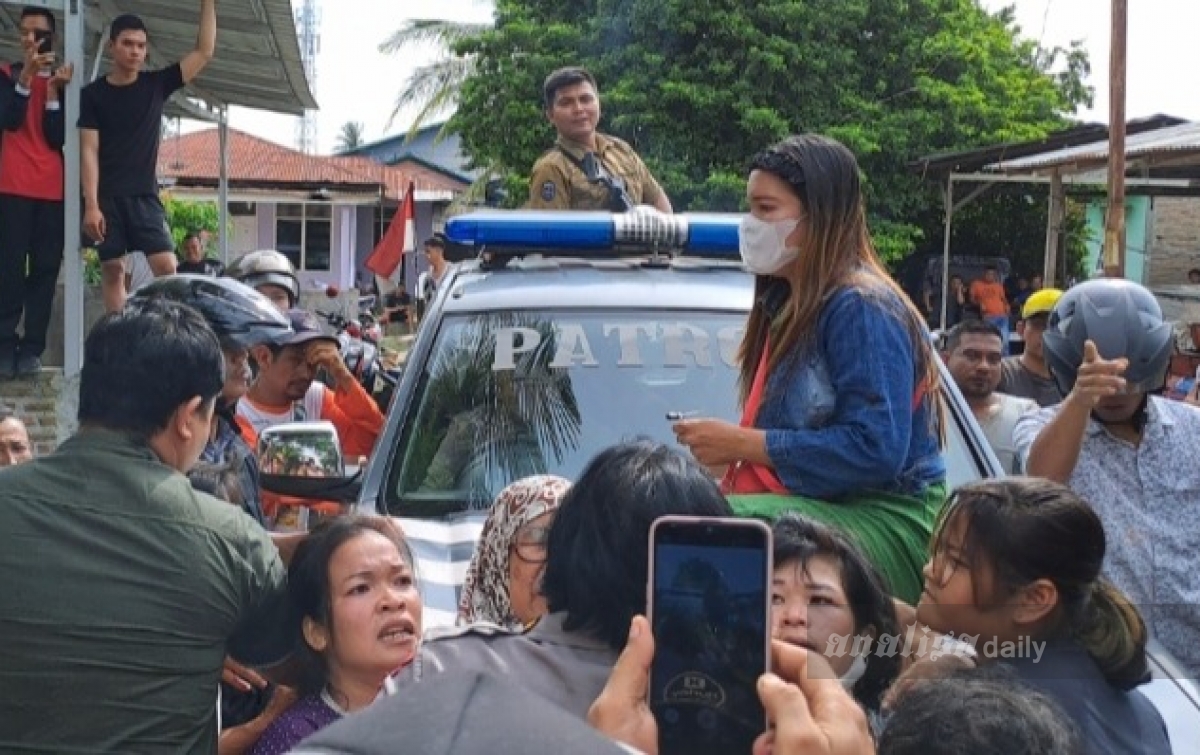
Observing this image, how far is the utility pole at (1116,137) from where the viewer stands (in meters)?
13.5

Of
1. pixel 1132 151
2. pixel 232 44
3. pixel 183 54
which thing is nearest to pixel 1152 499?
pixel 232 44

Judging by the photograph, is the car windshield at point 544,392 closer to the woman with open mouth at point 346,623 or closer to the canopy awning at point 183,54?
the woman with open mouth at point 346,623

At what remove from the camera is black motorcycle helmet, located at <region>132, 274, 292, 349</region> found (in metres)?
3.90

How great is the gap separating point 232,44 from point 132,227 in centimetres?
520

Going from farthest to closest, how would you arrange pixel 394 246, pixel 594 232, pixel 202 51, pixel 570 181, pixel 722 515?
1. pixel 394 246
2. pixel 202 51
3. pixel 570 181
4. pixel 594 232
5. pixel 722 515

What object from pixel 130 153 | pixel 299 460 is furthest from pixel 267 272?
pixel 299 460

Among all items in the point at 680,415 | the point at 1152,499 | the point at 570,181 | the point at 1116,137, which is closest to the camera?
the point at 1152,499

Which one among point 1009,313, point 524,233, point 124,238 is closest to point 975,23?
point 1009,313

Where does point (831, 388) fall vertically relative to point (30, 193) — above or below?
below

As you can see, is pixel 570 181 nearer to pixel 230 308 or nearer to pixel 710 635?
pixel 230 308

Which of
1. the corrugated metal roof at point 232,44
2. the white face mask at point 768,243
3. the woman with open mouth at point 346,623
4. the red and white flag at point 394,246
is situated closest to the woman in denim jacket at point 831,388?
the white face mask at point 768,243

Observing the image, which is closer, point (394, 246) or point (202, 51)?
point (202, 51)

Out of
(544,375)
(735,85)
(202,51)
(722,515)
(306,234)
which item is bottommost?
(306,234)

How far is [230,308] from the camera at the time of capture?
12.9 ft
